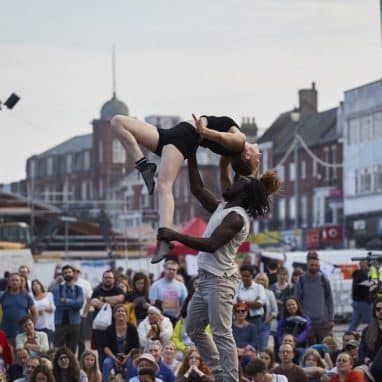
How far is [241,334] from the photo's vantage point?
21.0m

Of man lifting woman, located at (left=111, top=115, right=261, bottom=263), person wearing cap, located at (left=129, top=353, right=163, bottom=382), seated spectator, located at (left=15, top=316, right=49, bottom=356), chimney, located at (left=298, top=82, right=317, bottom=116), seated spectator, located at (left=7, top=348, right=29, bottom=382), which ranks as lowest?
seated spectator, located at (left=7, top=348, right=29, bottom=382)

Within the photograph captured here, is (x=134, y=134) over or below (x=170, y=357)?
over

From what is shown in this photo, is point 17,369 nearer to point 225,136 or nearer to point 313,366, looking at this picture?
point 313,366

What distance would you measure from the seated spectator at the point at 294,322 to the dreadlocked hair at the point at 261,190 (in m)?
9.15

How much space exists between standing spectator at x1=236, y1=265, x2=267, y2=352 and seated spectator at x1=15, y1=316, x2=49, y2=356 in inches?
110

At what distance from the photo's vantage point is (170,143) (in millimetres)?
12273

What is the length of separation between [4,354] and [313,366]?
4.39 metres

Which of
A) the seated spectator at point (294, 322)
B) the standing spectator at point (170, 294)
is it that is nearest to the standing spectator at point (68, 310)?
the standing spectator at point (170, 294)

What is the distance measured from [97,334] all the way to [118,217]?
85690 millimetres

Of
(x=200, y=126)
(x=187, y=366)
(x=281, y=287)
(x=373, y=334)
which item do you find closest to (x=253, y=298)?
(x=281, y=287)

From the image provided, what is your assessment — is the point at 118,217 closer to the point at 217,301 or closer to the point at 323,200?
the point at 323,200

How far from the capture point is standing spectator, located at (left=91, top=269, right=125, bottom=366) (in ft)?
71.0

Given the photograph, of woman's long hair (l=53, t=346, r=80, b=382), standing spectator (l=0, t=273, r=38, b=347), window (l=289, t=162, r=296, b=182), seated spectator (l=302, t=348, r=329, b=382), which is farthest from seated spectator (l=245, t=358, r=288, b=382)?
window (l=289, t=162, r=296, b=182)

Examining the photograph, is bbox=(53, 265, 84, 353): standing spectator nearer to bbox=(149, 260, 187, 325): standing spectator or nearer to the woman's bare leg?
bbox=(149, 260, 187, 325): standing spectator
